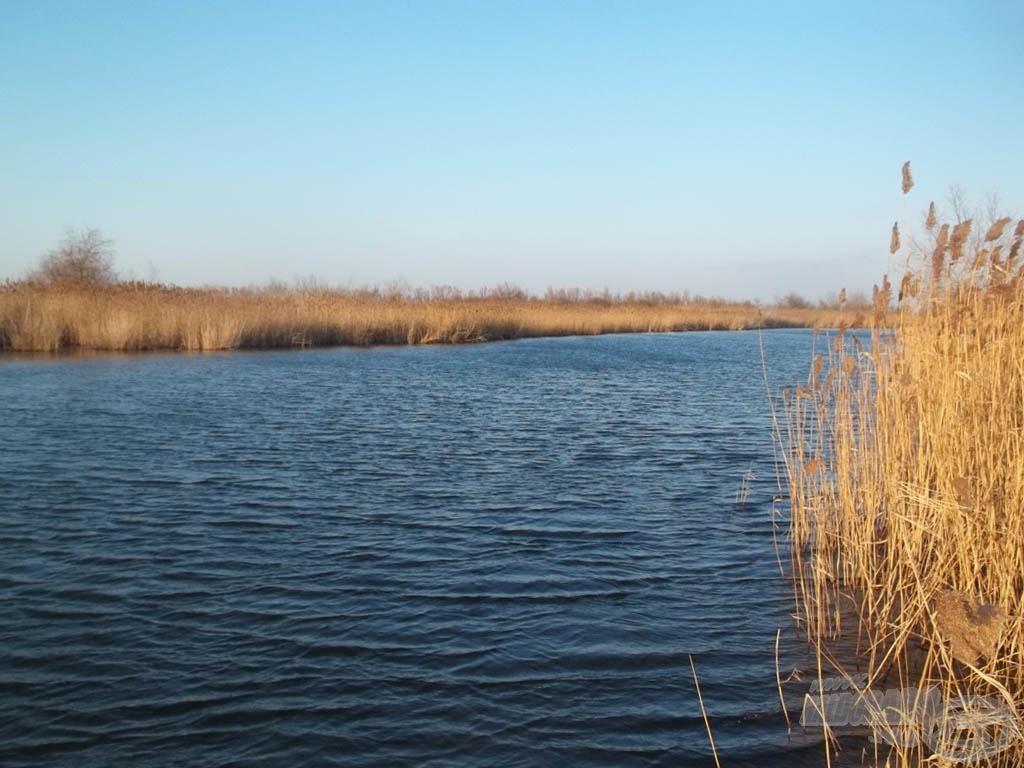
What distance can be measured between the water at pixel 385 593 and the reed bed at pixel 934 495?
46cm

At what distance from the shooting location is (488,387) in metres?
16.3

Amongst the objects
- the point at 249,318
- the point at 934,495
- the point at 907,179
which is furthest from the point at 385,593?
the point at 249,318

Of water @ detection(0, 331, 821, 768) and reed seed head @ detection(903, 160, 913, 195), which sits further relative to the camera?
reed seed head @ detection(903, 160, 913, 195)

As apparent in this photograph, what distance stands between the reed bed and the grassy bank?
315 inches

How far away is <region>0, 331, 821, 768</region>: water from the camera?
3.68 meters

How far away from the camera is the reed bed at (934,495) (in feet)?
11.4

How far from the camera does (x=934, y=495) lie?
4.38m

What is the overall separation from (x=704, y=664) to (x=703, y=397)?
436 inches

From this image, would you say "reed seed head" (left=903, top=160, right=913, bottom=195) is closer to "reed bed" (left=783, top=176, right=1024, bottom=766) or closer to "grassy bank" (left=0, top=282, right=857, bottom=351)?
"reed bed" (left=783, top=176, right=1024, bottom=766)

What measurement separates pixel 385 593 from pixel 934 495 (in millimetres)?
Result: 3201

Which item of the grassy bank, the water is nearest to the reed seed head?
the water

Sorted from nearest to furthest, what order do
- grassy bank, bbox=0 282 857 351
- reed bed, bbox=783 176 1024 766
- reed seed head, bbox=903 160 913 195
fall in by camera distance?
1. reed bed, bbox=783 176 1024 766
2. reed seed head, bbox=903 160 913 195
3. grassy bank, bbox=0 282 857 351

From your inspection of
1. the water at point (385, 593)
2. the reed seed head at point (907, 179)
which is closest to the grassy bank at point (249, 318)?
the water at point (385, 593)

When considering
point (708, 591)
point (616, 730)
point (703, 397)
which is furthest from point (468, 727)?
point (703, 397)
